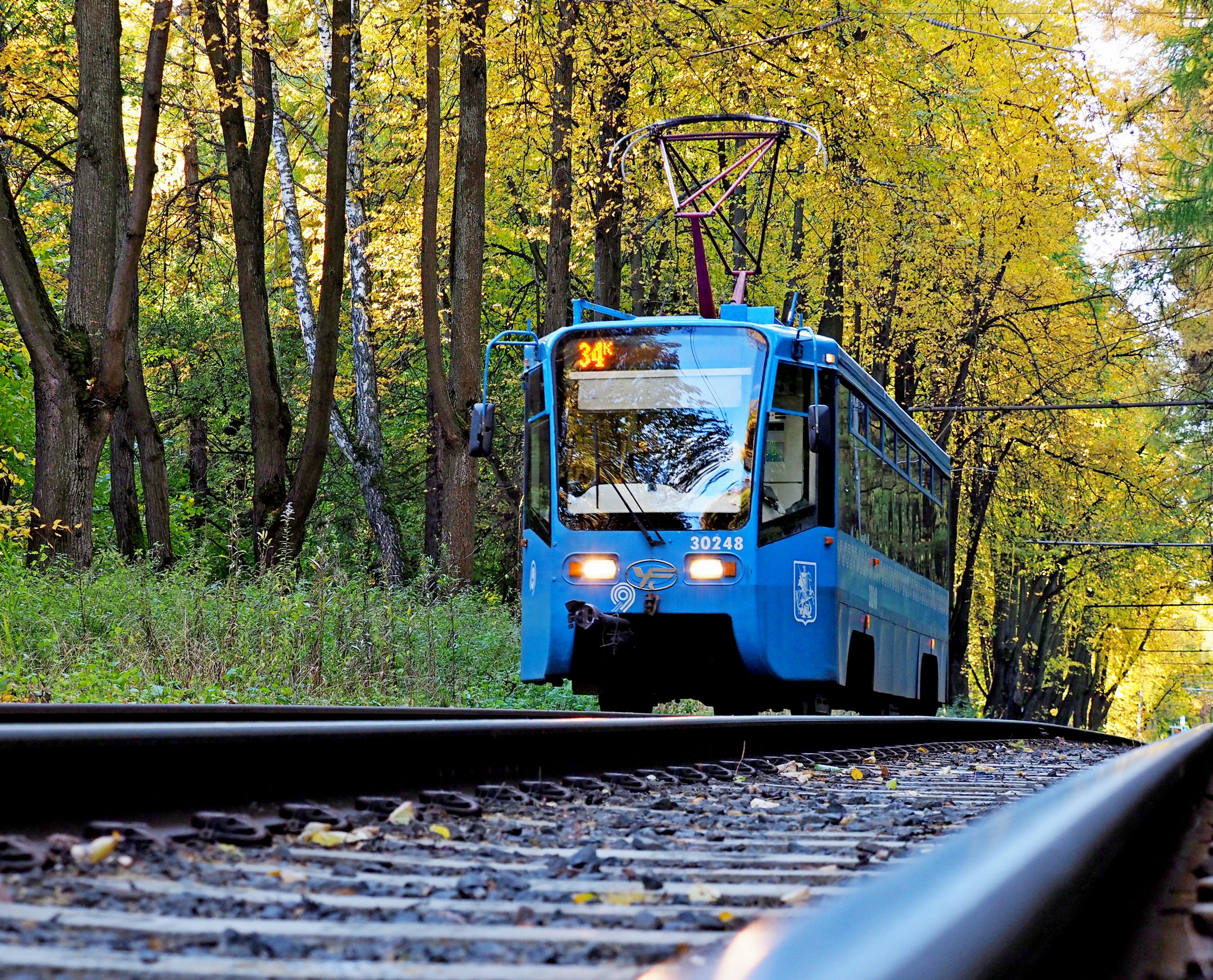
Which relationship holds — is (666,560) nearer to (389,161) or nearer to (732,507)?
(732,507)

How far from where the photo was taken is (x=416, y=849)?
3646mm

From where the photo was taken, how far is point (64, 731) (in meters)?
3.67

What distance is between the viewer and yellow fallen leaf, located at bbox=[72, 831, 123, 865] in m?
2.99

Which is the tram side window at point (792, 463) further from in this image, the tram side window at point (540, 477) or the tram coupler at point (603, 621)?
the tram side window at point (540, 477)

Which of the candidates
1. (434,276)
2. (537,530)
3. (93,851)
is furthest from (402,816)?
(434,276)

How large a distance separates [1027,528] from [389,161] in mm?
17724

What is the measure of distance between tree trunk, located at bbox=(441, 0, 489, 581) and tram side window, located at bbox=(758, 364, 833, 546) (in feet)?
24.8

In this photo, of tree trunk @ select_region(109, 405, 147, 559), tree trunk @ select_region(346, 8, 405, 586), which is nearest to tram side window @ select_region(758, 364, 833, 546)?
tree trunk @ select_region(109, 405, 147, 559)

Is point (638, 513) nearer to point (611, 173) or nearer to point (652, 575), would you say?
point (652, 575)

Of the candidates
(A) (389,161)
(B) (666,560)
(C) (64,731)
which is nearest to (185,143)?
(A) (389,161)

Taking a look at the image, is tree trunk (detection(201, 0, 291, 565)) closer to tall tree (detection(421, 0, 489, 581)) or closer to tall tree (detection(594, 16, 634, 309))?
tall tree (detection(421, 0, 489, 581))

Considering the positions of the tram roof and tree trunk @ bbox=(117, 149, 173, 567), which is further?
tree trunk @ bbox=(117, 149, 173, 567)

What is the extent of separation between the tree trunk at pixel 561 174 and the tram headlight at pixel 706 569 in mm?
9078

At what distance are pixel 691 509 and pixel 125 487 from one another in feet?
38.5
